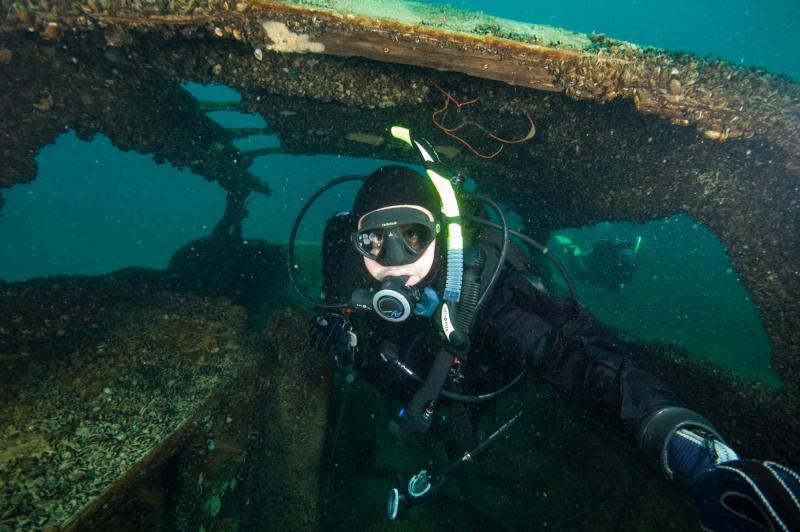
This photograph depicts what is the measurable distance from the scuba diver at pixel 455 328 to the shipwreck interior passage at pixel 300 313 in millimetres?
724

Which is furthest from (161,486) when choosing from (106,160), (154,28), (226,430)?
(106,160)

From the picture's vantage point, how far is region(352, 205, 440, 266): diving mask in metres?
3.10

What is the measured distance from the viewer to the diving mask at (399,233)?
310 centimetres

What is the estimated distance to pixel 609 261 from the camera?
12.3 meters

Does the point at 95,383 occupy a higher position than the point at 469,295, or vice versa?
the point at 469,295

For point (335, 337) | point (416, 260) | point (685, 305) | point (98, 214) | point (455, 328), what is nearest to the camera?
point (455, 328)

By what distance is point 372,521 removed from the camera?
372 cm

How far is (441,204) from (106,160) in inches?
5703

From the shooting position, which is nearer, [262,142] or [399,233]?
[399,233]

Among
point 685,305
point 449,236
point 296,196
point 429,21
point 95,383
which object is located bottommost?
point 296,196

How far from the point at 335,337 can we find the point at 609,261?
1184cm

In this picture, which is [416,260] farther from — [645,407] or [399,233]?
[645,407]

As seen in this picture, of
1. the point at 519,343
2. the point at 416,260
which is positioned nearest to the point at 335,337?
the point at 416,260

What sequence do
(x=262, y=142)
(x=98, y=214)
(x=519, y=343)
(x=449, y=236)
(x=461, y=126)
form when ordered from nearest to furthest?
(x=519, y=343), (x=449, y=236), (x=461, y=126), (x=262, y=142), (x=98, y=214)
